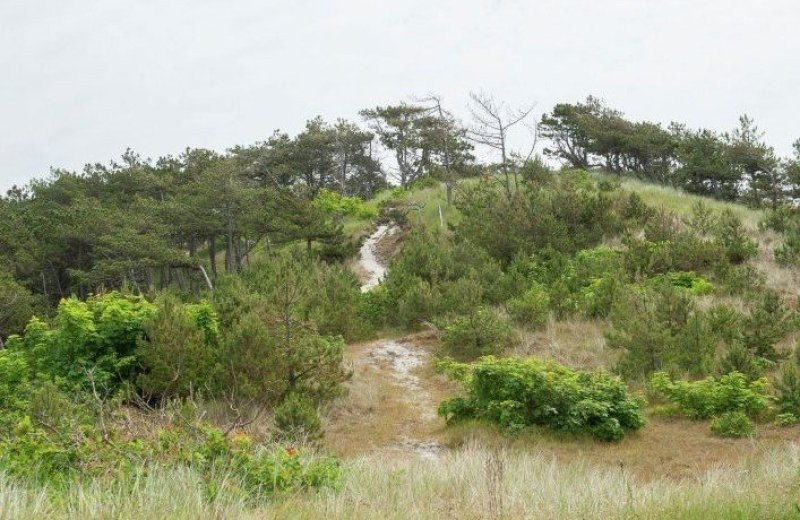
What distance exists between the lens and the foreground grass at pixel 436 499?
4227mm

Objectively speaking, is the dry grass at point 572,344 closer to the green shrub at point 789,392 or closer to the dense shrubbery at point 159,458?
the green shrub at point 789,392

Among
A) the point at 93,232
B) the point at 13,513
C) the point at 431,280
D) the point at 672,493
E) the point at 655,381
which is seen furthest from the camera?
the point at 93,232

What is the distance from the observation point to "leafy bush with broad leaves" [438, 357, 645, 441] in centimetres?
1045

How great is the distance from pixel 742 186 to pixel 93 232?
29278 millimetres

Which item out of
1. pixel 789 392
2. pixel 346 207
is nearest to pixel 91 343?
pixel 789 392

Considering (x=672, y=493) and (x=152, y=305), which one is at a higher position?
(x=152, y=305)

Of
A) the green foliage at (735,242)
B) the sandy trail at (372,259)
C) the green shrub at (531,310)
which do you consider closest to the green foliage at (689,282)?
the green foliage at (735,242)

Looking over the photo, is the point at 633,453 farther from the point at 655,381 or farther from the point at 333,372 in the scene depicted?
the point at 333,372

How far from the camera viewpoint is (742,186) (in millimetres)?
31828

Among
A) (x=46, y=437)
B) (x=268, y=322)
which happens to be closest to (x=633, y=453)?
(x=268, y=322)

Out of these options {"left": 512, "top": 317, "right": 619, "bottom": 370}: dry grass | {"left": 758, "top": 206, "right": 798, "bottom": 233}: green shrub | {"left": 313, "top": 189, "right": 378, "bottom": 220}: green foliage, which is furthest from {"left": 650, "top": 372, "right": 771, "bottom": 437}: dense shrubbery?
{"left": 313, "top": 189, "right": 378, "bottom": 220}: green foliage

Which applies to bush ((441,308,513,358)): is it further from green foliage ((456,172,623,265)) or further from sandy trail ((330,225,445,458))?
green foliage ((456,172,623,265))

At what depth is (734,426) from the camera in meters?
10.1

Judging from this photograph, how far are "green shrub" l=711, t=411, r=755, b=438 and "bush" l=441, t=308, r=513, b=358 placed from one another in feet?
17.8
